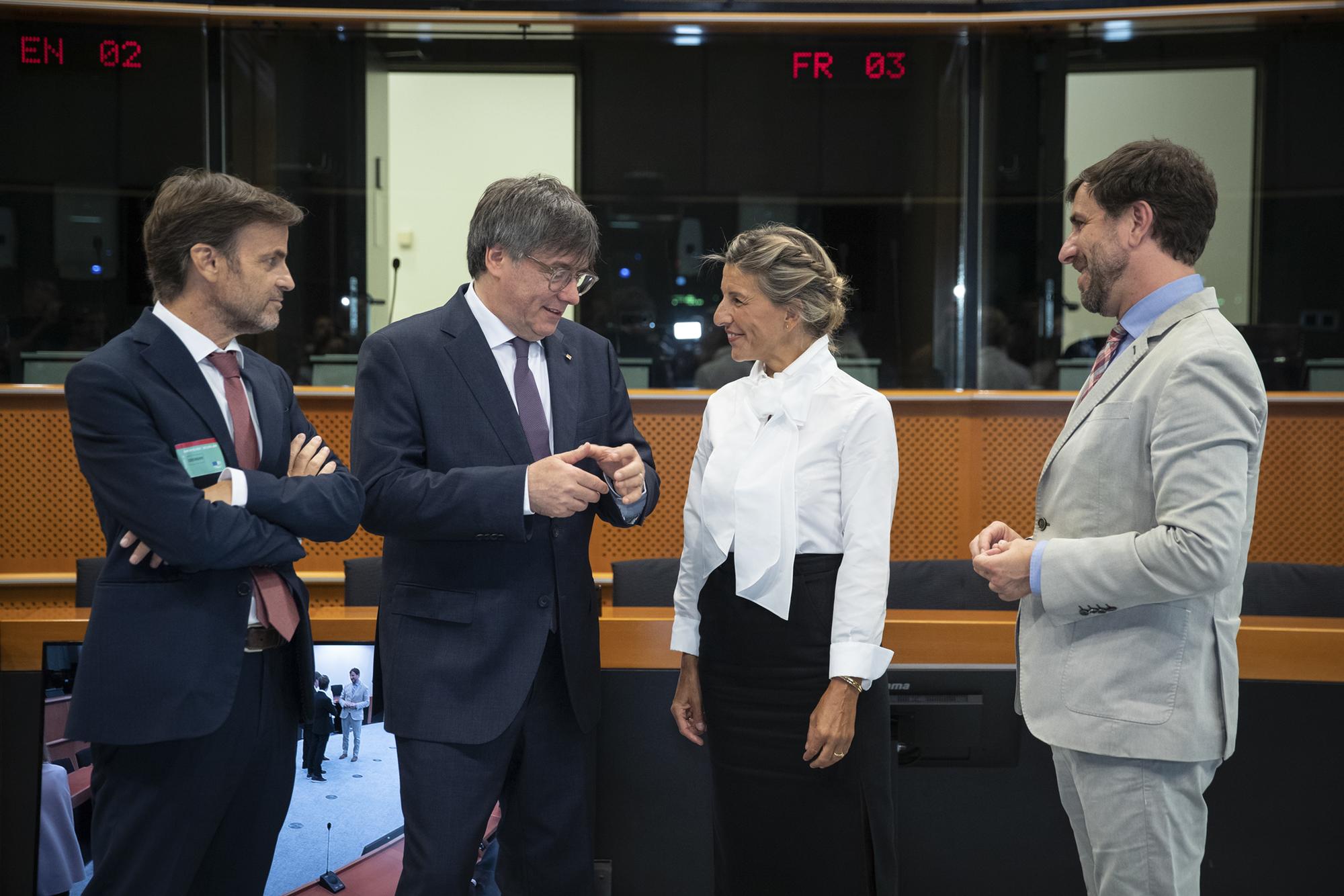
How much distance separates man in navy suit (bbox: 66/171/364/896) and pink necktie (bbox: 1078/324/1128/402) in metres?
1.28

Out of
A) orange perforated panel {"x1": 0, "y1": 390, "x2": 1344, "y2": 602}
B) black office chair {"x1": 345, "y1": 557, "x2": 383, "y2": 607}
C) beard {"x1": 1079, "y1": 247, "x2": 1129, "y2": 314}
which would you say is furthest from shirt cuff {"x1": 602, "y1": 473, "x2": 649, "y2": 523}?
orange perforated panel {"x1": 0, "y1": 390, "x2": 1344, "y2": 602}

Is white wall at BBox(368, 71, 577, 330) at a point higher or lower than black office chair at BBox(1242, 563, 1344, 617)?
higher

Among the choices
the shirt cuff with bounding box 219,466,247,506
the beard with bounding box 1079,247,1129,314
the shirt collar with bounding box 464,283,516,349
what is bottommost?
the shirt cuff with bounding box 219,466,247,506

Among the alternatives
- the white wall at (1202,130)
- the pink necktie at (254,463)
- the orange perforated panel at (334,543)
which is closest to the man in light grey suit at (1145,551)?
the pink necktie at (254,463)

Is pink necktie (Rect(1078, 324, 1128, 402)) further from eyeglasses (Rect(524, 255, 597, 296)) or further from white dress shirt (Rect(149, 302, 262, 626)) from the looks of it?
white dress shirt (Rect(149, 302, 262, 626))

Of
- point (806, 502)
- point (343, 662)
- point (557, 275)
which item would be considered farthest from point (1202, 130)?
point (343, 662)

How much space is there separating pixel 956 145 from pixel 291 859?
5.86 m

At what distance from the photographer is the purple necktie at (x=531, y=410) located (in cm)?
→ 200

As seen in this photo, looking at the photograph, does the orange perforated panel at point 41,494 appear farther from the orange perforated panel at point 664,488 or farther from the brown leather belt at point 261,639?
the brown leather belt at point 261,639

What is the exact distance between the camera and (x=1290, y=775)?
226 centimetres

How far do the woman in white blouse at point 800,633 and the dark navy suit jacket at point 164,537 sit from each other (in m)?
0.73

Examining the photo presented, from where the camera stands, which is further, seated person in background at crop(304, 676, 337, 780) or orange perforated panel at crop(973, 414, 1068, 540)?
orange perforated panel at crop(973, 414, 1068, 540)

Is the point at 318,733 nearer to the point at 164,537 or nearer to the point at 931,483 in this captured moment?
the point at 164,537

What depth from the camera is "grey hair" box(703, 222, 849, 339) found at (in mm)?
2064
